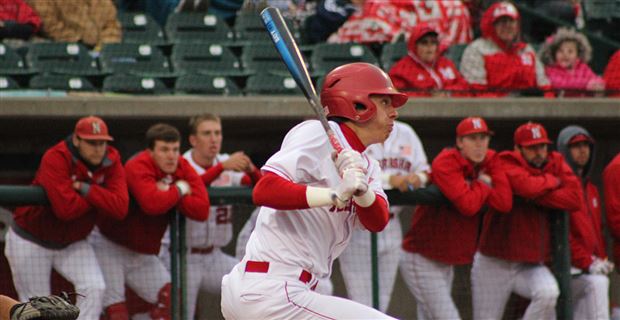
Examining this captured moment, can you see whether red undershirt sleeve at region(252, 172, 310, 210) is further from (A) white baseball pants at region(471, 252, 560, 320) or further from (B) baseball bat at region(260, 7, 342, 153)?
(A) white baseball pants at region(471, 252, 560, 320)

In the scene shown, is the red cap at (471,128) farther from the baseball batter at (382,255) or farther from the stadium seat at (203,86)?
the stadium seat at (203,86)

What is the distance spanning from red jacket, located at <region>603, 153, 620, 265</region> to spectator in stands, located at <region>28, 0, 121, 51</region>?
371 cm

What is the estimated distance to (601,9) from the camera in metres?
9.92

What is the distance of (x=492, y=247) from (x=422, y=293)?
1.56 ft

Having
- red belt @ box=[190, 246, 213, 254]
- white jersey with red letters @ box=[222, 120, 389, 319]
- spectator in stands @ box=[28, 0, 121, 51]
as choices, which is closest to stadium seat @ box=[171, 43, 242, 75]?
spectator in stands @ box=[28, 0, 121, 51]

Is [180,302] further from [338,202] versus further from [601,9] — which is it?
[601,9]

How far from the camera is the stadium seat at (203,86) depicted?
8125 mm

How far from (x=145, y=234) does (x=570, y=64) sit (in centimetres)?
385

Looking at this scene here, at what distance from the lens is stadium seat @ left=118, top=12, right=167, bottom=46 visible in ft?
28.6

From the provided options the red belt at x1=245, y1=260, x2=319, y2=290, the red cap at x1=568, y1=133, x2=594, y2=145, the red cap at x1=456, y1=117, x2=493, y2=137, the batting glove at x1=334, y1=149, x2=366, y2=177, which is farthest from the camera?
the red cap at x1=568, y1=133, x2=594, y2=145

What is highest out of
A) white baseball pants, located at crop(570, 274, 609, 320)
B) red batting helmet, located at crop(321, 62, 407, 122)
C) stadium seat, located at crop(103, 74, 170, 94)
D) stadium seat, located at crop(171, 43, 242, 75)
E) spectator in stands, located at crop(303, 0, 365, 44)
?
spectator in stands, located at crop(303, 0, 365, 44)

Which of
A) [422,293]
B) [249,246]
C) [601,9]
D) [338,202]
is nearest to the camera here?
[338,202]

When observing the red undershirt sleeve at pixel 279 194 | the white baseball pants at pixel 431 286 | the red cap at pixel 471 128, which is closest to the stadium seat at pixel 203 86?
the red cap at pixel 471 128

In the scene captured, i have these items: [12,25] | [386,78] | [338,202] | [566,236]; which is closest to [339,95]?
[386,78]
